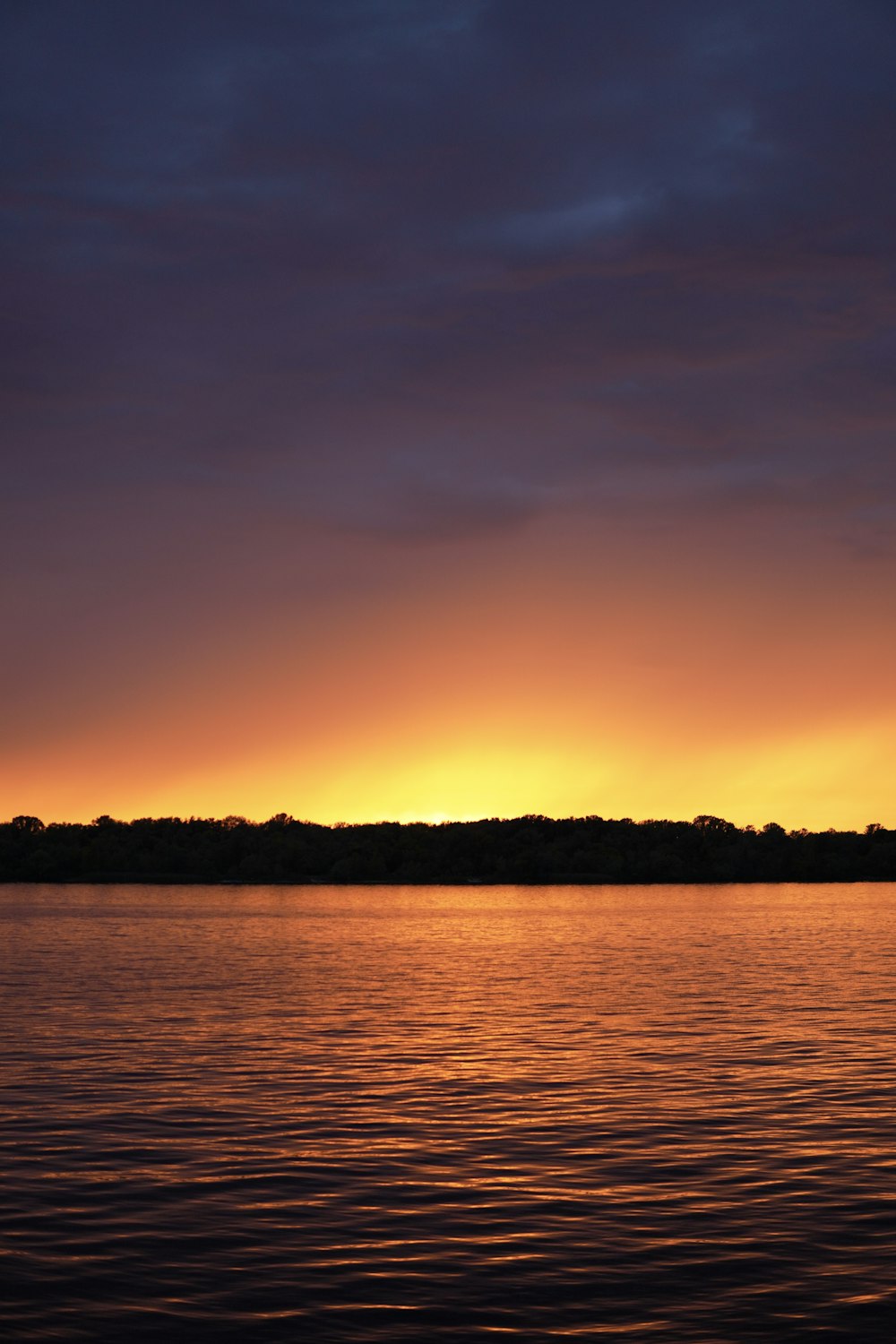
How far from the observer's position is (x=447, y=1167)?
28719 millimetres

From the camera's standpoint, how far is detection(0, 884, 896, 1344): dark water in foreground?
1942 centimetres

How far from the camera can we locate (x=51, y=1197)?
25.8m

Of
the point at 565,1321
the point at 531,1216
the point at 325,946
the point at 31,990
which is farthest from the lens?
the point at 325,946

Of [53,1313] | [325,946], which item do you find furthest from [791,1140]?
[325,946]

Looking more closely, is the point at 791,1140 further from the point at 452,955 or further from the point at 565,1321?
the point at 452,955

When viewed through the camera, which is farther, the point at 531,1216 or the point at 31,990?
the point at 31,990

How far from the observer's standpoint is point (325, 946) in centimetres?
11888

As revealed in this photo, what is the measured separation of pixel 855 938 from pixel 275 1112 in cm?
10136

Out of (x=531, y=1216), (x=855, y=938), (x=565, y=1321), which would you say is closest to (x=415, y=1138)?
(x=531, y=1216)

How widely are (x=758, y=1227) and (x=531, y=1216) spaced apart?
157 inches

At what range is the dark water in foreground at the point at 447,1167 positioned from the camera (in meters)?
19.4

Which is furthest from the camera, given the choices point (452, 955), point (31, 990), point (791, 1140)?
point (452, 955)

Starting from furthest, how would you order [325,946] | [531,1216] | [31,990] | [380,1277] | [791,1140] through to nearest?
[325,946]
[31,990]
[791,1140]
[531,1216]
[380,1277]

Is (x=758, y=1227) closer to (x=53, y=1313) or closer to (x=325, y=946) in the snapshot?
(x=53, y=1313)
